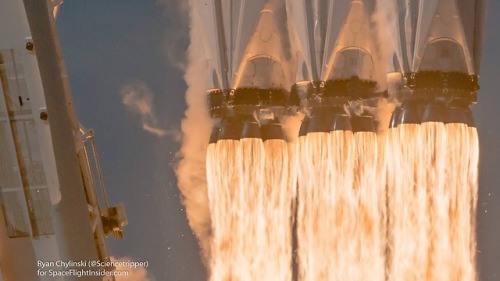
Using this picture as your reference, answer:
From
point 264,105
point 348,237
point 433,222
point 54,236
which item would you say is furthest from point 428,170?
point 54,236

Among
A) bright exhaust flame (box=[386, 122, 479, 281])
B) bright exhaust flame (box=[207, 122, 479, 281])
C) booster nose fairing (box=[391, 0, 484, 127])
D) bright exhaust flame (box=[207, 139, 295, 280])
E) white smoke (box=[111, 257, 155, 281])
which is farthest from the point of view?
white smoke (box=[111, 257, 155, 281])

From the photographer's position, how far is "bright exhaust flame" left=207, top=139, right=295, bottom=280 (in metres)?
8.02

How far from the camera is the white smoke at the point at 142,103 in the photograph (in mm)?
9203

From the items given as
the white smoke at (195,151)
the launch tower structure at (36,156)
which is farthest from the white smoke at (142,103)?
the launch tower structure at (36,156)

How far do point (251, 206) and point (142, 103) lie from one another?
79.2 inches

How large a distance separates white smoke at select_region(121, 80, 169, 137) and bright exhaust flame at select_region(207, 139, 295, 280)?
52.6 inches

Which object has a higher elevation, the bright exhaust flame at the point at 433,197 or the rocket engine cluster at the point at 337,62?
the rocket engine cluster at the point at 337,62

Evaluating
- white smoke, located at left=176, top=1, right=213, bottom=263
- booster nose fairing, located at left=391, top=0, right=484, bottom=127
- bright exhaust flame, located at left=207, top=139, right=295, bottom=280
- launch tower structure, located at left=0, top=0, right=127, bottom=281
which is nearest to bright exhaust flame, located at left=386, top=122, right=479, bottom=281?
booster nose fairing, located at left=391, top=0, right=484, bottom=127

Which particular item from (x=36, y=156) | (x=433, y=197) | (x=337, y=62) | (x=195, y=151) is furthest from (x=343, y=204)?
(x=36, y=156)

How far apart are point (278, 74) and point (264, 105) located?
0.35 meters

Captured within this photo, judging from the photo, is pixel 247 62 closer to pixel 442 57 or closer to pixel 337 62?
pixel 337 62

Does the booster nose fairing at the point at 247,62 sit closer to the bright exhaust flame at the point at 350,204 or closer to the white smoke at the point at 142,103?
the bright exhaust flame at the point at 350,204

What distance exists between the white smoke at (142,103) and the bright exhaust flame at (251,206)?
134cm

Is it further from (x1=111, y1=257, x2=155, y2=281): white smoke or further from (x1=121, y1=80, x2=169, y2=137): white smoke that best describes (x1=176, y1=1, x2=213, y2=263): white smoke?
(x1=111, y1=257, x2=155, y2=281): white smoke
